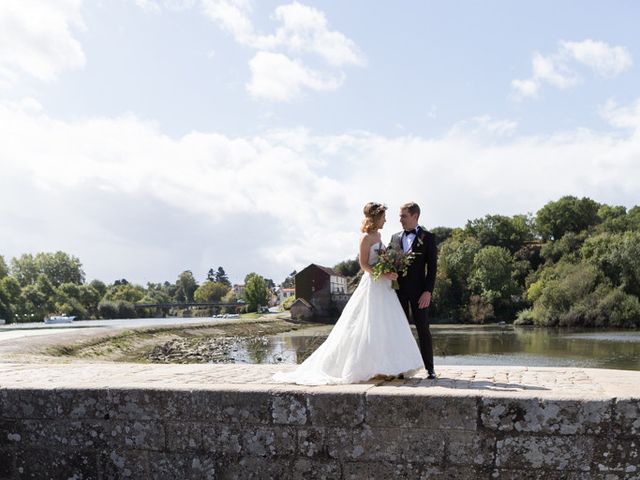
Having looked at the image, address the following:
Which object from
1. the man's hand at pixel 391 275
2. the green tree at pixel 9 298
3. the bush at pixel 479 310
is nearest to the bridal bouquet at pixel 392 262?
the man's hand at pixel 391 275

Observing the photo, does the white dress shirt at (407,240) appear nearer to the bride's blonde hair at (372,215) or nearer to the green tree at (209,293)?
the bride's blonde hair at (372,215)

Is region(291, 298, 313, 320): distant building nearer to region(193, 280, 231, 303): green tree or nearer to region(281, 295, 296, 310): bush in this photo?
region(281, 295, 296, 310): bush

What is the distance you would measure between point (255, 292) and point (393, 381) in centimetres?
11195

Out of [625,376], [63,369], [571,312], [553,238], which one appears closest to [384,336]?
[625,376]

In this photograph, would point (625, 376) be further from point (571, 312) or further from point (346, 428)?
point (571, 312)

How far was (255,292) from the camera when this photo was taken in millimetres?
117062

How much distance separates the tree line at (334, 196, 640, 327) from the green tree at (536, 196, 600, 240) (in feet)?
0.48

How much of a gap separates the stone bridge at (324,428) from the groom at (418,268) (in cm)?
79

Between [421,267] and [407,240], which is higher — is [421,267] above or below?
below

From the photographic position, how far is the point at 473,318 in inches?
2874

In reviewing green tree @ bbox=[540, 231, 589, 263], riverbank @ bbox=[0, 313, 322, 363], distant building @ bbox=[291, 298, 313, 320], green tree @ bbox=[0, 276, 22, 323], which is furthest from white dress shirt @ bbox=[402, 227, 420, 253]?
green tree @ bbox=[0, 276, 22, 323]

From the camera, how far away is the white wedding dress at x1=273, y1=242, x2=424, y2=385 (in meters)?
6.46

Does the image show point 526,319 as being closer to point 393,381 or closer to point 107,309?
point 393,381

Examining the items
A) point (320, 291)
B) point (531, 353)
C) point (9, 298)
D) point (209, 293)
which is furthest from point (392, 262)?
point (209, 293)
